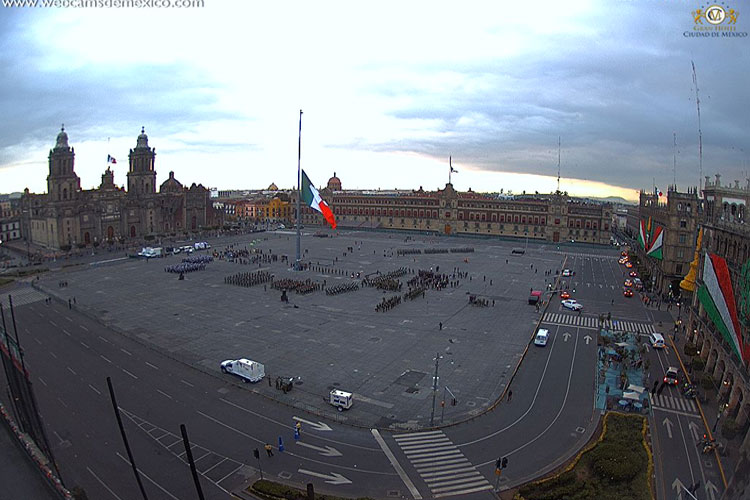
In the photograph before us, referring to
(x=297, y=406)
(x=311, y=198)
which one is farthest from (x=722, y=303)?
(x=311, y=198)

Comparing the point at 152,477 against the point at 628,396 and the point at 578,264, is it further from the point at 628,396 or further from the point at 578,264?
the point at 578,264

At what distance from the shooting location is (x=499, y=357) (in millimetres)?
36312

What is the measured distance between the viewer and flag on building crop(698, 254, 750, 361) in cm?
2775

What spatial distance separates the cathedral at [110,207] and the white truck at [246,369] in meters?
71.6

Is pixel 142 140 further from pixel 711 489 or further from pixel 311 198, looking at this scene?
pixel 711 489

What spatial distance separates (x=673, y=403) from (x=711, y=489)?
376 inches

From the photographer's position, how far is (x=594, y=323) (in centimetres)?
4675

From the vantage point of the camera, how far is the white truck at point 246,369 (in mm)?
30656

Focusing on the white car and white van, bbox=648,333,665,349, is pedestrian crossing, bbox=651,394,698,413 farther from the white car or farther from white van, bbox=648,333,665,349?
the white car

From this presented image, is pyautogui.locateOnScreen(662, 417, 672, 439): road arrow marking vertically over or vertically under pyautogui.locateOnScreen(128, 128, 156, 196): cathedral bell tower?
under

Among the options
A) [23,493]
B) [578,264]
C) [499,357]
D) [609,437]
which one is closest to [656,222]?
[578,264]

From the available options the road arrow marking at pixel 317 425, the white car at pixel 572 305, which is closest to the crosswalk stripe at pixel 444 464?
the road arrow marking at pixel 317 425

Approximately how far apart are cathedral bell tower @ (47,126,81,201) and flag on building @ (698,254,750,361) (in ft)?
337

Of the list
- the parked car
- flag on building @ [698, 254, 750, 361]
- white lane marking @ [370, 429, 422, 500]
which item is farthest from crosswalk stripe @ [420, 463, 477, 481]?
the parked car
